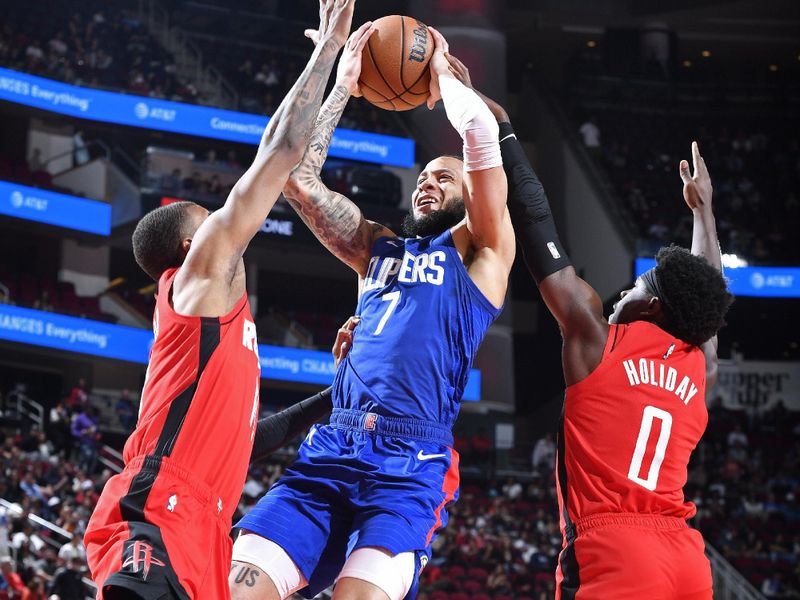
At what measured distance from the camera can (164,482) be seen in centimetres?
334

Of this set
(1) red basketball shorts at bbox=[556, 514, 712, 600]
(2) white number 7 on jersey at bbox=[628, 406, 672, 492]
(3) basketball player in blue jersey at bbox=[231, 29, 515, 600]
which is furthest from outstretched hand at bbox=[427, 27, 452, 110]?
(1) red basketball shorts at bbox=[556, 514, 712, 600]

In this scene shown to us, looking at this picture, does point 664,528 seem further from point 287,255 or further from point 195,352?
point 287,255

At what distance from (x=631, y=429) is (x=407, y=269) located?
109 centimetres

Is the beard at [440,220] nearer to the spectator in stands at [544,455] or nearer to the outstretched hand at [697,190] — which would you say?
the outstretched hand at [697,190]

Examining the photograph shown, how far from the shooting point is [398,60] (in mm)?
4672

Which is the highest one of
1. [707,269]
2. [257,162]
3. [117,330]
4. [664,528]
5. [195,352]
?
[257,162]

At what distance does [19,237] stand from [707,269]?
21.8m

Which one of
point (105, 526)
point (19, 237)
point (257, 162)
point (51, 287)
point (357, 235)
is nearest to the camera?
point (105, 526)

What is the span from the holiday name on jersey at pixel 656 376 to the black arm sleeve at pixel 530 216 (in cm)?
46

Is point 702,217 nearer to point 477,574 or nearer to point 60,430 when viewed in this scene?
point 477,574

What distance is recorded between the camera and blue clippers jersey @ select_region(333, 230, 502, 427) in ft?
13.2

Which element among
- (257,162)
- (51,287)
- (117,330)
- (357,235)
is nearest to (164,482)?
(257,162)

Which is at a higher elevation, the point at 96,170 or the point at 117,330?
the point at 96,170

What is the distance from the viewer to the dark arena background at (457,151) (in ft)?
58.7
